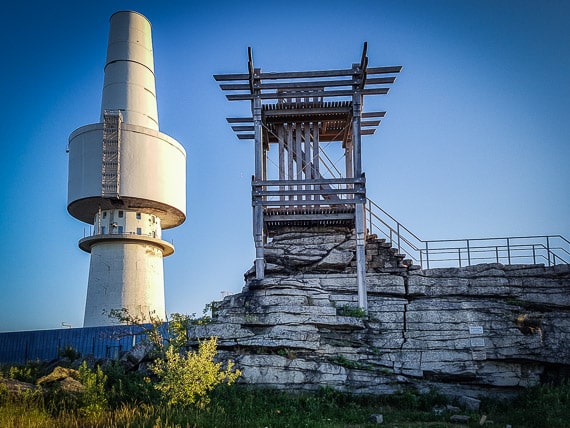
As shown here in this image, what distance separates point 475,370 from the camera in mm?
18312

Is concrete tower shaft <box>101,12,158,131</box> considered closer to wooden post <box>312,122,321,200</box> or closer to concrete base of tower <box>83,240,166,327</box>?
concrete base of tower <box>83,240,166,327</box>

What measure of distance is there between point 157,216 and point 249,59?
15739 mm

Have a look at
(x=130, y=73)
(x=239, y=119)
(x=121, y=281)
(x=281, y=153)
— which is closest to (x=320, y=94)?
(x=281, y=153)

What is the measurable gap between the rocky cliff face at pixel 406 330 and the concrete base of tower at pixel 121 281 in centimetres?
1331

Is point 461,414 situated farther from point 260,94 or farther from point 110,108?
point 110,108

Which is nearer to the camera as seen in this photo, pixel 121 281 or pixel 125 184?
pixel 125 184

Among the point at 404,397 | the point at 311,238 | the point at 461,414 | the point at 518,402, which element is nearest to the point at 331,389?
the point at 404,397

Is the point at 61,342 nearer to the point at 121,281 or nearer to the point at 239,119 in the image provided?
the point at 121,281

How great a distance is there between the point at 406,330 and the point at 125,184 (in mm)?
18538

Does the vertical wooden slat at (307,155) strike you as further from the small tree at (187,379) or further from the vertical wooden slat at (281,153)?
the small tree at (187,379)

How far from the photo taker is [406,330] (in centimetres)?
1934

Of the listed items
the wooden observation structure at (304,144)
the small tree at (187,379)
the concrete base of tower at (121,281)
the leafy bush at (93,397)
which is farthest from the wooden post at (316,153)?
the concrete base of tower at (121,281)

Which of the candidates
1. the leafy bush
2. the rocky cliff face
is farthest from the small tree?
the rocky cliff face

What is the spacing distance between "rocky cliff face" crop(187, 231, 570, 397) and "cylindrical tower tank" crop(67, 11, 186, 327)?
13615 millimetres
